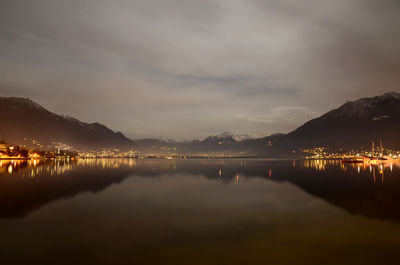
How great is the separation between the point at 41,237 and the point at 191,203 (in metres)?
13.5

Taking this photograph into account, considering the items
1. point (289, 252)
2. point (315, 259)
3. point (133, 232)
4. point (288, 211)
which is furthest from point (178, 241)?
point (288, 211)

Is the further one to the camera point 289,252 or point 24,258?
point 289,252

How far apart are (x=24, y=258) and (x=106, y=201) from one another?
15.0 meters

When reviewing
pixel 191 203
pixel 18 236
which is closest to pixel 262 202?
pixel 191 203

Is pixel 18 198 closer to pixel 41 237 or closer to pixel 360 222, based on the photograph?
pixel 41 237

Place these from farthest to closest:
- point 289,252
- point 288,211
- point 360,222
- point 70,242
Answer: point 288,211 < point 360,222 < point 70,242 < point 289,252

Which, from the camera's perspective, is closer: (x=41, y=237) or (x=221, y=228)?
(x=41, y=237)

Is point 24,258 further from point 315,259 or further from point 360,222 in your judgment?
point 360,222

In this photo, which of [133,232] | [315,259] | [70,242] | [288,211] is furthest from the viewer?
[288,211]

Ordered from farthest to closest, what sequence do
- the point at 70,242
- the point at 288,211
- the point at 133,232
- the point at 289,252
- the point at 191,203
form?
the point at 191,203
the point at 288,211
the point at 133,232
the point at 70,242
the point at 289,252

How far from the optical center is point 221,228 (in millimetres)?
15820

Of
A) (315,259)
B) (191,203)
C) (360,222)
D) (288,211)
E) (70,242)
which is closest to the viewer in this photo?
(315,259)

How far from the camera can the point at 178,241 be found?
13.3 metres

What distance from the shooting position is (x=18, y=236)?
1372 centimetres
